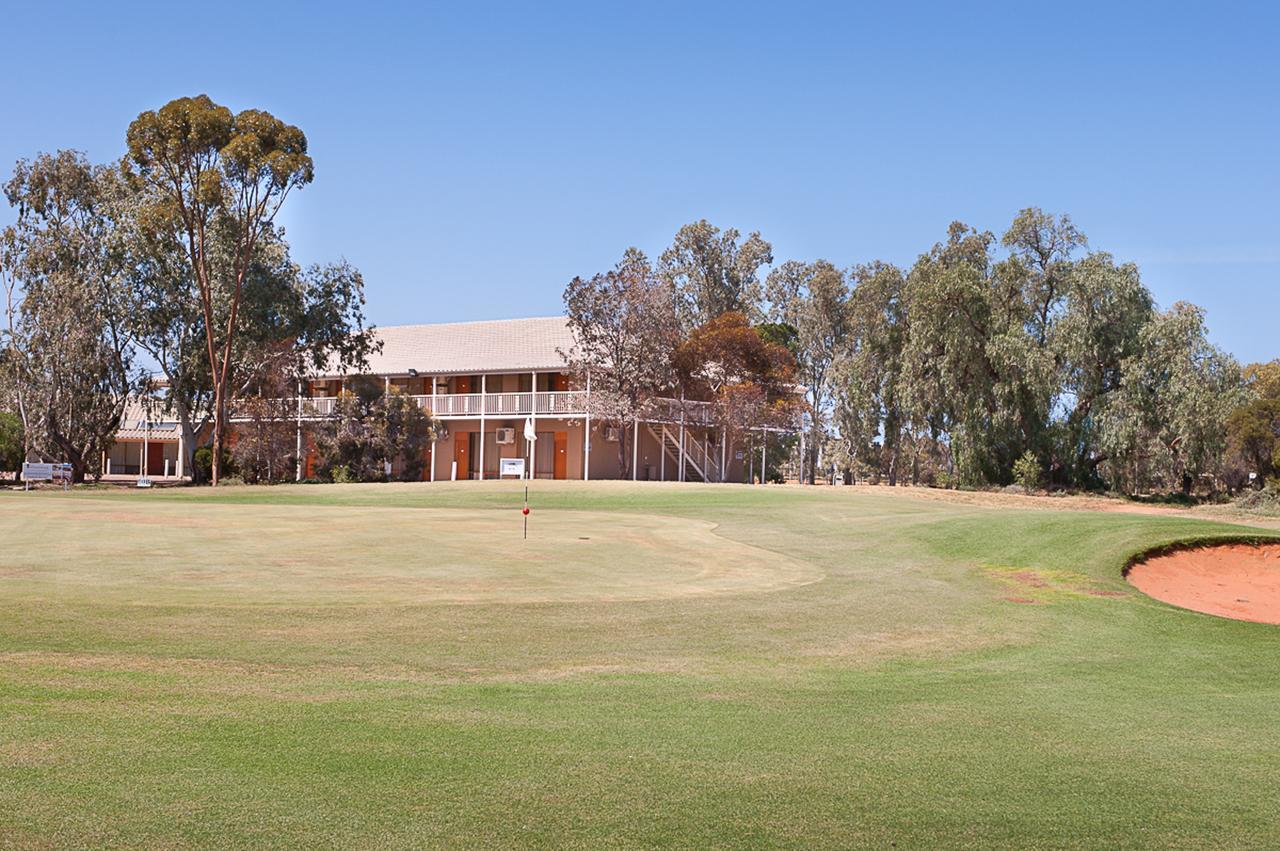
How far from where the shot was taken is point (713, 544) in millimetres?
23156

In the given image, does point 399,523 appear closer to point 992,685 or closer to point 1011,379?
point 992,685

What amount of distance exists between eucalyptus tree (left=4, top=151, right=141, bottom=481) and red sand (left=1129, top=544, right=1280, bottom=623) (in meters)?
46.2

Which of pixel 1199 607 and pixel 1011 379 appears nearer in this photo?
pixel 1199 607

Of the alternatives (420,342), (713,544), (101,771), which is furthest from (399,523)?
(420,342)

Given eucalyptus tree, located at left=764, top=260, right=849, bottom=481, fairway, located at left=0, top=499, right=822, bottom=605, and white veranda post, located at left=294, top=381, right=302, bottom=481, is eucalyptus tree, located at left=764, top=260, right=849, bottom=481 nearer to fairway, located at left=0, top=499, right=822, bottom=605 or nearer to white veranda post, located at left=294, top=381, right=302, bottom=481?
white veranda post, located at left=294, top=381, right=302, bottom=481

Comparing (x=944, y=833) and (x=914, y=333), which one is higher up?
(x=914, y=333)

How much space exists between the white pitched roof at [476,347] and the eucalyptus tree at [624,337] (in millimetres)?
2916

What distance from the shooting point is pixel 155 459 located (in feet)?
243

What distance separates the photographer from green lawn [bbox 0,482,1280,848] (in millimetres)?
5887

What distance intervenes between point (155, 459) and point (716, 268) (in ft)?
125

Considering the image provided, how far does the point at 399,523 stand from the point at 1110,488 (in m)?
31.3

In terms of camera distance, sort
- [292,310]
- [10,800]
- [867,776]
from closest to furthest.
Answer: [10,800], [867,776], [292,310]

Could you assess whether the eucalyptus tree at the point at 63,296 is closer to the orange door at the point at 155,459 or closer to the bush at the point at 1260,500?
the orange door at the point at 155,459

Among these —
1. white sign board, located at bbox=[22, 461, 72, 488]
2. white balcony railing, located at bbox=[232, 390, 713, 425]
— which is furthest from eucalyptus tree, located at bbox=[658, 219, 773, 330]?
white sign board, located at bbox=[22, 461, 72, 488]
